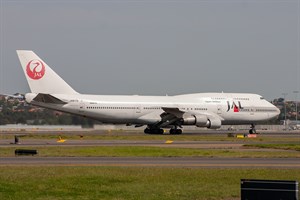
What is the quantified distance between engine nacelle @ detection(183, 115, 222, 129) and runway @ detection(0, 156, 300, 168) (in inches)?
1670

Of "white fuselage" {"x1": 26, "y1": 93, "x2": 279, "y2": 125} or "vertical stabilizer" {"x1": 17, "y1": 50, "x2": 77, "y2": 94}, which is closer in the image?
"white fuselage" {"x1": 26, "y1": 93, "x2": 279, "y2": 125}

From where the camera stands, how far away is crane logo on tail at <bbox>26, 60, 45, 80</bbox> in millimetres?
77750

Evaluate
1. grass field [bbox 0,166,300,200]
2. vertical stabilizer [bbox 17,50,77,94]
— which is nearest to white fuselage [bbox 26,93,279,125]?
vertical stabilizer [bbox 17,50,77,94]

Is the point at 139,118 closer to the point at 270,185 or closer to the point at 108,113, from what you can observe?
the point at 108,113

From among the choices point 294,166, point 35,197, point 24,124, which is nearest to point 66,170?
point 35,197

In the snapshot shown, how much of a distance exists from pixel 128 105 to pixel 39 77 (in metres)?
11.6

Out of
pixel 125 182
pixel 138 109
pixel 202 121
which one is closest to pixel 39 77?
pixel 138 109

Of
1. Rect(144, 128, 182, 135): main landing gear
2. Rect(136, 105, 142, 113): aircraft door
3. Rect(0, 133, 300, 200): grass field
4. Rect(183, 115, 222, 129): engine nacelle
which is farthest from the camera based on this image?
Rect(144, 128, 182, 135): main landing gear

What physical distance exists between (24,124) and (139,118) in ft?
82.4

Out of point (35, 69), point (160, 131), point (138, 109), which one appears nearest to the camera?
point (35, 69)

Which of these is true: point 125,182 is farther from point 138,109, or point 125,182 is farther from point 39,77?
point 39,77

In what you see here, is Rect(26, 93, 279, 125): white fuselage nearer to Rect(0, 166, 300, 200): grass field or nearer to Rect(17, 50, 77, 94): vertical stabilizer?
Rect(17, 50, 77, 94): vertical stabilizer

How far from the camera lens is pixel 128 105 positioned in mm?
78562

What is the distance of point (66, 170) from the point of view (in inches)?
1123
